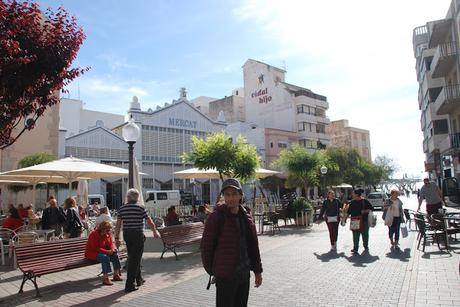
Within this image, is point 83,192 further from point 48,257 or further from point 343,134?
point 343,134

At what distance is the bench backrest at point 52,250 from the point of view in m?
7.00

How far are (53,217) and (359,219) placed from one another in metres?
8.36

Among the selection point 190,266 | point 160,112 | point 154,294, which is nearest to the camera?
point 154,294

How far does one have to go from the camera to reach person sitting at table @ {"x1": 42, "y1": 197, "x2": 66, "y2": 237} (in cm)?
1134

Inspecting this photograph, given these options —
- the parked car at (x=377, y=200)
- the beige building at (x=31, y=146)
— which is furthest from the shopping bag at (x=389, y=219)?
the beige building at (x=31, y=146)

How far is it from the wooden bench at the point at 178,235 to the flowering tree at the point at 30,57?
4433mm

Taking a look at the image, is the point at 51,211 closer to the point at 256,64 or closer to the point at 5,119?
the point at 5,119

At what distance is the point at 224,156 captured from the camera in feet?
48.1

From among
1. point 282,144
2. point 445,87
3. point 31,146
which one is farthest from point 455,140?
point 31,146

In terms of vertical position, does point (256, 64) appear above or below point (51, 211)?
above

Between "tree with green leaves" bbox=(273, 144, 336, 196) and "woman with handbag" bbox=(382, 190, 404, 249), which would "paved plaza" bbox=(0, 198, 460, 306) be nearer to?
"woman with handbag" bbox=(382, 190, 404, 249)

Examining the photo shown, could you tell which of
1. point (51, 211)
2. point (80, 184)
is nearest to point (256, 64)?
point (80, 184)

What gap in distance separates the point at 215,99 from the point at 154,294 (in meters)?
60.2

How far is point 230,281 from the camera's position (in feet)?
12.8
